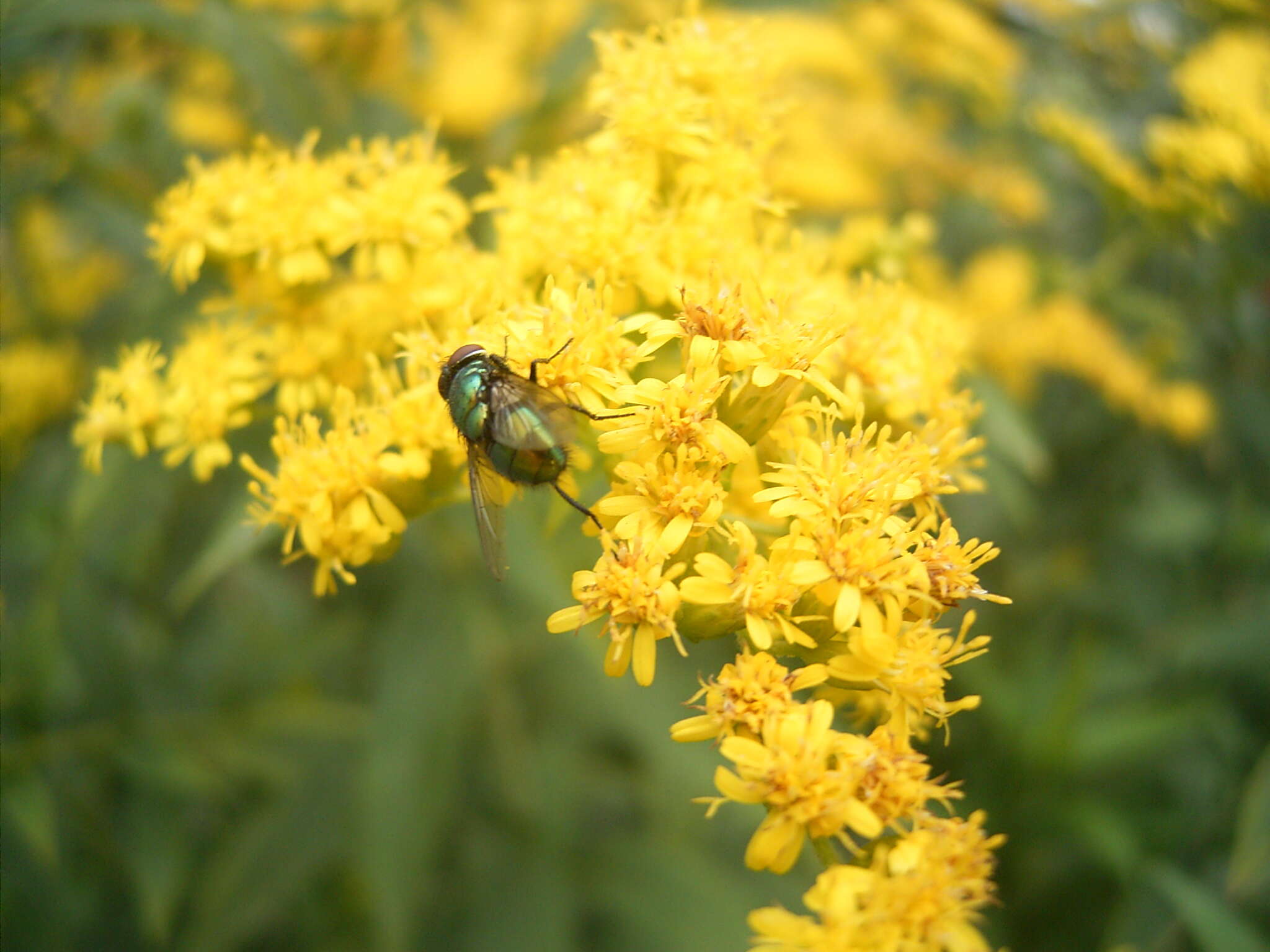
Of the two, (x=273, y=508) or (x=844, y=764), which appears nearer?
(x=844, y=764)

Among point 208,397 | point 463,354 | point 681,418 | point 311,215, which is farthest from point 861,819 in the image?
point 311,215

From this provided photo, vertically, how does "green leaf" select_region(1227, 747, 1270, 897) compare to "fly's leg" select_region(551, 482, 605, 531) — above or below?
below

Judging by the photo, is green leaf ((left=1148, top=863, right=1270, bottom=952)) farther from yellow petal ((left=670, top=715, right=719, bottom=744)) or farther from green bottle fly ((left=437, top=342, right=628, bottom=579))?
green bottle fly ((left=437, top=342, right=628, bottom=579))

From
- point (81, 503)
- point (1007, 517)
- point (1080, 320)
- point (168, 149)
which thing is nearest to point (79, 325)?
point (168, 149)

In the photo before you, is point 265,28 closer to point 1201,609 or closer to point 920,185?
point 920,185

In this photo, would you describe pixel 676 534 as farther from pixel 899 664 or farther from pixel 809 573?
pixel 899 664

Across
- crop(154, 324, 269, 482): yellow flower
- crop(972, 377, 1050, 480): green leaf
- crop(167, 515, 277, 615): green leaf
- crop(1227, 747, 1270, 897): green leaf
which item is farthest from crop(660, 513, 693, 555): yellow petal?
crop(1227, 747, 1270, 897): green leaf
